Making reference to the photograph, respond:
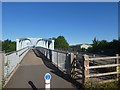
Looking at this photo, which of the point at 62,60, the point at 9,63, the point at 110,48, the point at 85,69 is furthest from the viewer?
the point at 110,48

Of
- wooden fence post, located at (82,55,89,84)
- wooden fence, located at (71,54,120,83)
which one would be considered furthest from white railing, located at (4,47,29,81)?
wooden fence post, located at (82,55,89,84)

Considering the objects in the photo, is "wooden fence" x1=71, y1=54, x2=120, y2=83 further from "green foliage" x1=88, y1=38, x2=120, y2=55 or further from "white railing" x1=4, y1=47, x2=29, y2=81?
"green foliage" x1=88, y1=38, x2=120, y2=55

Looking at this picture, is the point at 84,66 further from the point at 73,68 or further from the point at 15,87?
the point at 15,87

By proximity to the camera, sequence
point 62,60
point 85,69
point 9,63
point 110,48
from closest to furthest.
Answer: point 85,69 < point 9,63 < point 62,60 < point 110,48

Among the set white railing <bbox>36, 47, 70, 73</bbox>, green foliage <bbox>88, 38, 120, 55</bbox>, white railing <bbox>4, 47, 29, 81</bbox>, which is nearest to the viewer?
white railing <bbox>4, 47, 29, 81</bbox>

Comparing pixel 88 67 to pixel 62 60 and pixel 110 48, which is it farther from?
pixel 110 48

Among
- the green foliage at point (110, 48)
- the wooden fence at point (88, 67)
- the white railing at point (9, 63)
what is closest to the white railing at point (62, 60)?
the wooden fence at point (88, 67)

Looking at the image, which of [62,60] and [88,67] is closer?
[88,67]

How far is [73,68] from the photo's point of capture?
37.1 feet

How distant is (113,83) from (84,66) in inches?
52.4

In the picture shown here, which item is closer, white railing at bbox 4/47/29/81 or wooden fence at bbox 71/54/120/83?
wooden fence at bbox 71/54/120/83

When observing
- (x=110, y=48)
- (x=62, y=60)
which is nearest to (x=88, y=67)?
(x=62, y=60)

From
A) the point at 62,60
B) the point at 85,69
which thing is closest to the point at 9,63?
the point at 62,60

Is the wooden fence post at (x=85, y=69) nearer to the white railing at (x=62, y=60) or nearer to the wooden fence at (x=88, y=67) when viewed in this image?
the wooden fence at (x=88, y=67)
